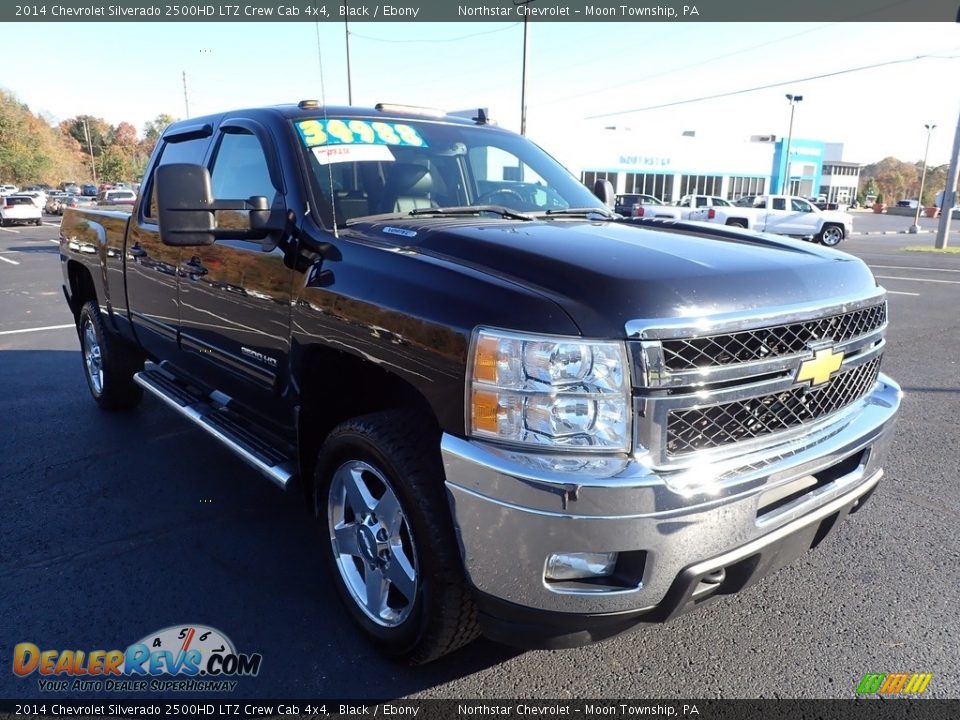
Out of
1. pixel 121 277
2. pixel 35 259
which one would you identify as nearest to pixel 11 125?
pixel 35 259

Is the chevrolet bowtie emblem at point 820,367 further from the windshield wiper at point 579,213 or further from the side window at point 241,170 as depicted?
the side window at point 241,170

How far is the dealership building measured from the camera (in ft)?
156

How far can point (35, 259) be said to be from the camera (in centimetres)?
1814

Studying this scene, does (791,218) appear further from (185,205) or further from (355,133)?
(185,205)

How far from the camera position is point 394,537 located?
248 cm

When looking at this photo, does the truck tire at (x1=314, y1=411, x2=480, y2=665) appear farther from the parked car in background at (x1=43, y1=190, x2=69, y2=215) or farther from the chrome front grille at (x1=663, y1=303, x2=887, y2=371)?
the parked car in background at (x1=43, y1=190, x2=69, y2=215)

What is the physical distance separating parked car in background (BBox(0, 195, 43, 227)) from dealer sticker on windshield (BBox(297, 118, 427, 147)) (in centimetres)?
3569

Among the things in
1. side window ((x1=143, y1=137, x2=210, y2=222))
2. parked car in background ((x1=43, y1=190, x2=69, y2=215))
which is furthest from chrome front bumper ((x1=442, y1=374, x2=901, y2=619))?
parked car in background ((x1=43, y1=190, x2=69, y2=215))

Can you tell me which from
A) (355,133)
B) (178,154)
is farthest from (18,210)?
(355,133)

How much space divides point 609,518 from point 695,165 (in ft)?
180

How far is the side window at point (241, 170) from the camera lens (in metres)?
3.30

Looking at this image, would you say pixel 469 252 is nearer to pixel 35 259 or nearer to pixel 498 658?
pixel 498 658

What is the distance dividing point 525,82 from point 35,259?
52.1 feet

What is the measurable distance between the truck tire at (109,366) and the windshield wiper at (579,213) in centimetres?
352
